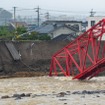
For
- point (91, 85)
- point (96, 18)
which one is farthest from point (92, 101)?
point (96, 18)

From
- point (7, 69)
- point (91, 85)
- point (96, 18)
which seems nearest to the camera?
point (91, 85)

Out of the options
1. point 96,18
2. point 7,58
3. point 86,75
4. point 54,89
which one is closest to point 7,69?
point 7,58

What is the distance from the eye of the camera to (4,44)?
33.8 m

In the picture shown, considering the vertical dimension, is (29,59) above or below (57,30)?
below

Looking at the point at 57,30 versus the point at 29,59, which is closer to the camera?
the point at 29,59

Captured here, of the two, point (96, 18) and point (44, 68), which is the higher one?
point (96, 18)

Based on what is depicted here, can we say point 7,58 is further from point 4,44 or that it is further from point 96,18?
point 96,18

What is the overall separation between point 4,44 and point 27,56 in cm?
212

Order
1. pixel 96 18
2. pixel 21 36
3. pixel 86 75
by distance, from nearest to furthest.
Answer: pixel 86 75 < pixel 21 36 < pixel 96 18

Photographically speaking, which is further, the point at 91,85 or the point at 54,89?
the point at 91,85

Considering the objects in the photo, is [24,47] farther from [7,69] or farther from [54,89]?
[54,89]

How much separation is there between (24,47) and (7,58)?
6.66 ft

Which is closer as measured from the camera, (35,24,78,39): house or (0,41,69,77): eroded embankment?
(0,41,69,77): eroded embankment

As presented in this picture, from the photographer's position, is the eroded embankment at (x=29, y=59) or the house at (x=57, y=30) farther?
the house at (x=57, y=30)
